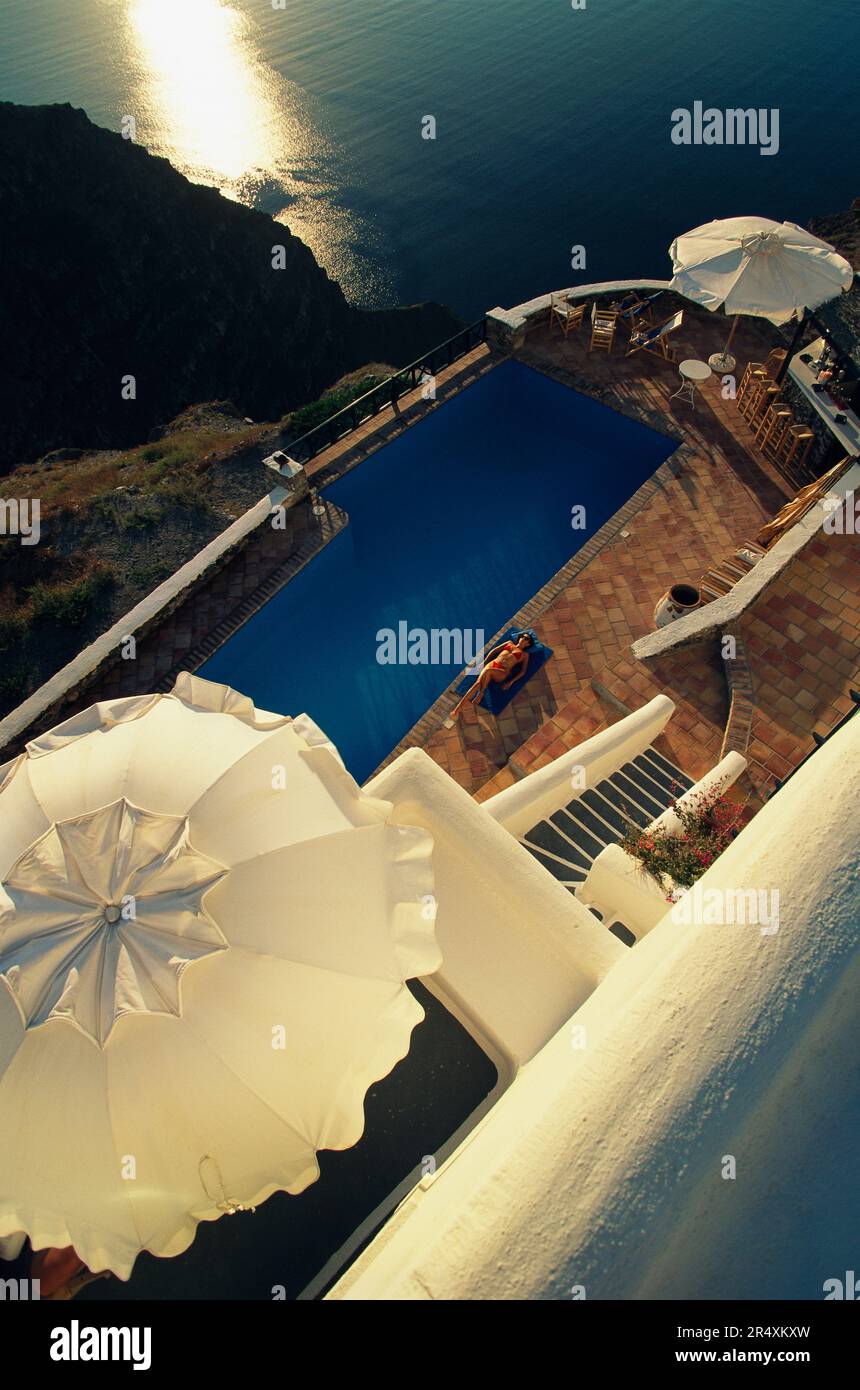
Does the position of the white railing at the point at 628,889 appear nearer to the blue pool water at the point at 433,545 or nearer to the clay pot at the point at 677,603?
the clay pot at the point at 677,603

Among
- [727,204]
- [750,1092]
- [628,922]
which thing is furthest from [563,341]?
[727,204]

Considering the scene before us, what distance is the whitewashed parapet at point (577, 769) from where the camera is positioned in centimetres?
945

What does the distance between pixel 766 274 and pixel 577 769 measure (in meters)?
11.2

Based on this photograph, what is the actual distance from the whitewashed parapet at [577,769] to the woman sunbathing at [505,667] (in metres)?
1.73

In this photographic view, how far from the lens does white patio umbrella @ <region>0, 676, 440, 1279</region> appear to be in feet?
Answer: 15.2

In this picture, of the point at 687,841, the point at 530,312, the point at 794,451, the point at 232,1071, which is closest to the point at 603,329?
the point at 530,312

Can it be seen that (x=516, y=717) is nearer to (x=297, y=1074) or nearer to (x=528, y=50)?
(x=297, y=1074)

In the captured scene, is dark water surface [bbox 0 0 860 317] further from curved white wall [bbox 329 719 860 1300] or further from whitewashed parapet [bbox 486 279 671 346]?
curved white wall [bbox 329 719 860 1300]

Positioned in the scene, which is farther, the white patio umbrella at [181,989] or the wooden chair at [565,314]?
the wooden chair at [565,314]

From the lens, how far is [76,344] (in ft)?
149

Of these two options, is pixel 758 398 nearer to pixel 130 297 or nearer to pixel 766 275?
pixel 766 275

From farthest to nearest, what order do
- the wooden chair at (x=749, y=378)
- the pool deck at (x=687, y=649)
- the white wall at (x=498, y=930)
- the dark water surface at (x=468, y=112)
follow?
the dark water surface at (x=468, y=112) < the wooden chair at (x=749, y=378) < the pool deck at (x=687, y=649) < the white wall at (x=498, y=930)

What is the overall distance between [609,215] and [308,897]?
40.7m

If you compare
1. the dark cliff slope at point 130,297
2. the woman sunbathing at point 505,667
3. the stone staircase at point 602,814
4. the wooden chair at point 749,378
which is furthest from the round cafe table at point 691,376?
the dark cliff slope at point 130,297
